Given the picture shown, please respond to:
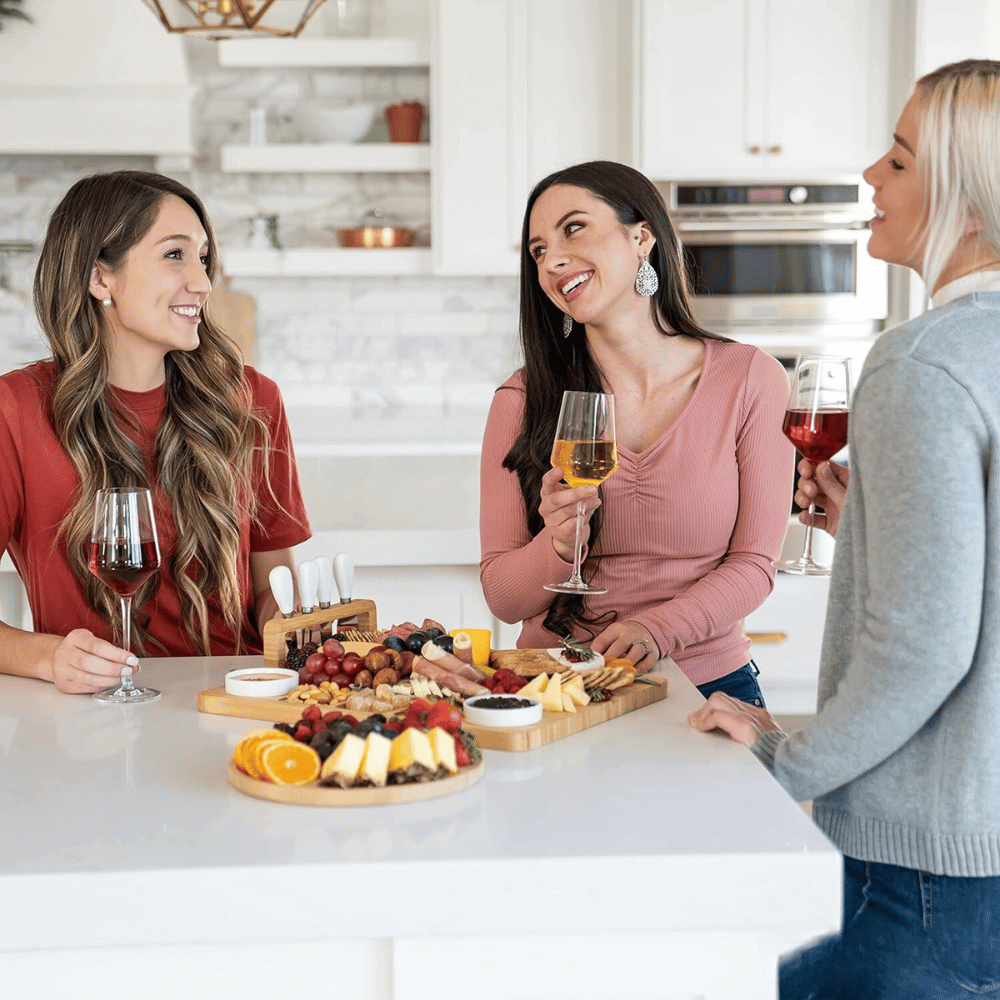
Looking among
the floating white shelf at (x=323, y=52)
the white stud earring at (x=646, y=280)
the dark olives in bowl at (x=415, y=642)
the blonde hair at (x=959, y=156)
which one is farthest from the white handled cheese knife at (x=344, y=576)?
the floating white shelf at (x=323, y=52)

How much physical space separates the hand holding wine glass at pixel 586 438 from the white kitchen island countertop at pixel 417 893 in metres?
0.58

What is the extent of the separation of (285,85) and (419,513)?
72.5 inches

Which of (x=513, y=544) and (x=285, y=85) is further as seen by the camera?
(x=285, y=85)

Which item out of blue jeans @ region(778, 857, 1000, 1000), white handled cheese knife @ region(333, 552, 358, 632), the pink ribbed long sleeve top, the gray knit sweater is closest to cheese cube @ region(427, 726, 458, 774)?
the gray knit sweater

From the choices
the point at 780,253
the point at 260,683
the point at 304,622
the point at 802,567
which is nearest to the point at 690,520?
the point at 802,567

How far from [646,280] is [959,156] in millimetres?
1014

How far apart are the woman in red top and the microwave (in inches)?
100

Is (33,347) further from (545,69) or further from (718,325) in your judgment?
(718,325)

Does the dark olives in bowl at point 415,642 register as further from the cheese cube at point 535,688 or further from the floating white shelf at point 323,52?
the floating white shelf at point 323,52

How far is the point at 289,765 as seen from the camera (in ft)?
3.84

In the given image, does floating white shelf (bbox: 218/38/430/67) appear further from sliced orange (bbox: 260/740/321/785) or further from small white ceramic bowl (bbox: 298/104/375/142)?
sliced orange (bbox: 260/740/321/785)

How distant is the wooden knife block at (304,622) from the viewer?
5.40ft

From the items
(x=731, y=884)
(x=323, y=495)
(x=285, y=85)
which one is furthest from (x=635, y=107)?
(x=731, y=884)

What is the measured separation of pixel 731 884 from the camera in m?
1.03
